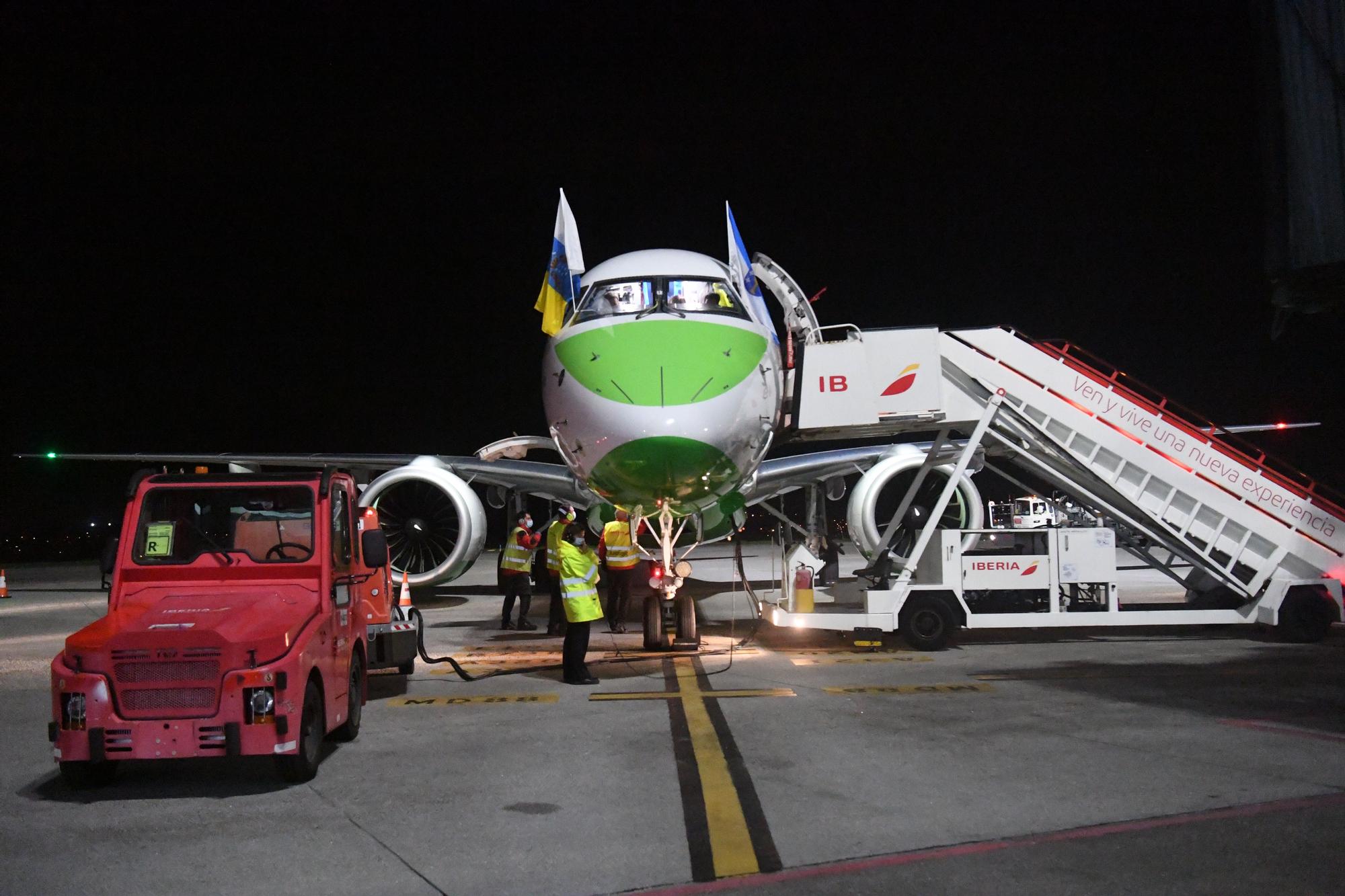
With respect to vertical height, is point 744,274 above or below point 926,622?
above

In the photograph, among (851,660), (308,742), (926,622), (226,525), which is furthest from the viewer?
(926,622)

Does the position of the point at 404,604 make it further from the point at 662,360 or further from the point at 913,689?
the point at 913,689

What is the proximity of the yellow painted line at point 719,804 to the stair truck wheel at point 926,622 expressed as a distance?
398 cm

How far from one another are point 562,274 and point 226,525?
542cm

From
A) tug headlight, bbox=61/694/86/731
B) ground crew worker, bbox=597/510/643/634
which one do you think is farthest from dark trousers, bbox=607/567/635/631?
tug headlight, bbox=61/694/86/731

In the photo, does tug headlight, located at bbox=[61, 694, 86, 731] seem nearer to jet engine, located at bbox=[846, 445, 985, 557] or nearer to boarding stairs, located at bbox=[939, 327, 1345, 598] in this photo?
boarding stairs, located at bbox=[939, 327, 1345, 598]

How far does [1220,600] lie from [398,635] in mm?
9128

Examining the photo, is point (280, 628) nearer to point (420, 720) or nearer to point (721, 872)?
point (420, 720)

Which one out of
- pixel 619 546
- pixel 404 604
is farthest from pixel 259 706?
pixel 619 546

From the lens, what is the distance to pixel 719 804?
218 inches

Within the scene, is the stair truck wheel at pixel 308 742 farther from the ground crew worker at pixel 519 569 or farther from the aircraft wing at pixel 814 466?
the aircraft wing at pixel 814 466

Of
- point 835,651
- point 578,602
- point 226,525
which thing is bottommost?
point 835,651

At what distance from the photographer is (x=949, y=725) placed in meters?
7.51

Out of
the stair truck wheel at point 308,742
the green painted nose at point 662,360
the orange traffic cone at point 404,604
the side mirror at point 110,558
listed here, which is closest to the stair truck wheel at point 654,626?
the orange traffic cone at point 404,604
